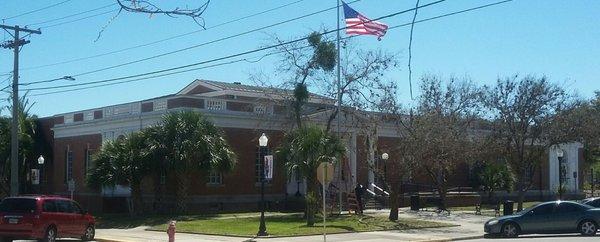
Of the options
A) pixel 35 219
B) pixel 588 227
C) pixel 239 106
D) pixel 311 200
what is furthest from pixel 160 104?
pixel 588 227

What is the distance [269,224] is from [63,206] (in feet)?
30.8

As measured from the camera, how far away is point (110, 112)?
4519cm

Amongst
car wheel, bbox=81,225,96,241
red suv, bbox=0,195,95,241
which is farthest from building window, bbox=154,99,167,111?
red suv, bbox=0,195,95,241

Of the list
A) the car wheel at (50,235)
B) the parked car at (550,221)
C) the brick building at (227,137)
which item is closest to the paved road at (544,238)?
the parked car at (550,221)

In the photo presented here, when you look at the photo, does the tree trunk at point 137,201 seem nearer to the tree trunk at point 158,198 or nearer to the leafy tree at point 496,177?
the tree trunk at point 158,198

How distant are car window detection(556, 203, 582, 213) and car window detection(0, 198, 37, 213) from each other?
18.4 m

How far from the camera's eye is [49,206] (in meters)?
24.9

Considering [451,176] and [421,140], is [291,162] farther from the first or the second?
[451,176]

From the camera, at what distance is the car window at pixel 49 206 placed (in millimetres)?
24641

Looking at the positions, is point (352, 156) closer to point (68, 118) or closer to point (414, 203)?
point (414, 203)

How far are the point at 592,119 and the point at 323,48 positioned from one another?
1636 centimetres

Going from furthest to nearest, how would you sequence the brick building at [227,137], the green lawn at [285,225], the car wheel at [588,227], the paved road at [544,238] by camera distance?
the brick building at [227,137], the green lawn at [285,225], the car wheel at [588,227], the paved road at [544,238]

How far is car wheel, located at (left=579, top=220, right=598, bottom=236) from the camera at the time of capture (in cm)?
2734

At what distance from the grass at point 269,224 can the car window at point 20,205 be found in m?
6.89
